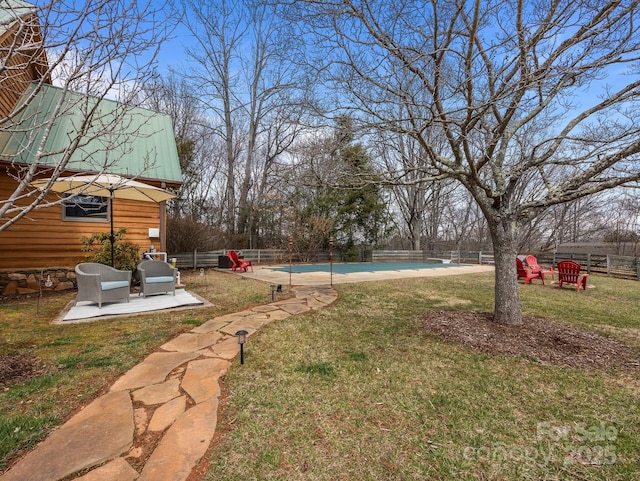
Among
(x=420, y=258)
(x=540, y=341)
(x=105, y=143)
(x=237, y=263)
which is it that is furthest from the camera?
(x=420, y=258)

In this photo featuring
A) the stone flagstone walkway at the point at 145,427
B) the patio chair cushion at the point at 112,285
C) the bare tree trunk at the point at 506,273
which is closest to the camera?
the stone flagstone walkway at the point at 145,427

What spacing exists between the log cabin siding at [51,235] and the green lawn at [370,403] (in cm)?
320

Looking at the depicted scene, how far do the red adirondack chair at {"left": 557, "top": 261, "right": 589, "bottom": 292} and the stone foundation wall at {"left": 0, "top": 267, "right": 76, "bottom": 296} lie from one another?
12661mm

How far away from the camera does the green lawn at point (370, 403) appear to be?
177cm

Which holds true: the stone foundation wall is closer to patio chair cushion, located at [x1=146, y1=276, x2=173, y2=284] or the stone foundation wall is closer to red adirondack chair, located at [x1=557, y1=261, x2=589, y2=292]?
patio chair cushion, located at [x1=146, y1=276, x2=173, y2=284]

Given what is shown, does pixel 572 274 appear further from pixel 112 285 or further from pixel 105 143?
pixel 105 143

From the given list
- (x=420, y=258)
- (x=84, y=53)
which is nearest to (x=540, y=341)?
(x=84, y=53)

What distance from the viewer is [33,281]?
667cm

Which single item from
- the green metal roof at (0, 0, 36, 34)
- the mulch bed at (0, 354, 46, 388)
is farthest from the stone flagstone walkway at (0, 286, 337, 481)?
the green metal roof at (0, 0, 36, 34)

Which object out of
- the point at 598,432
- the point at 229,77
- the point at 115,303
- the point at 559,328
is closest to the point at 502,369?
the point at 598,432

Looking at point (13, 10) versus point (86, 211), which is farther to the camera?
point (86, 211)

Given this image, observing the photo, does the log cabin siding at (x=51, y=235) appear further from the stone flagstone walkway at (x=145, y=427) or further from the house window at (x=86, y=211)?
the stone flagstone walkway at (x=145, y=427)

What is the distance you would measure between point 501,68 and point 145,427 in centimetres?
496

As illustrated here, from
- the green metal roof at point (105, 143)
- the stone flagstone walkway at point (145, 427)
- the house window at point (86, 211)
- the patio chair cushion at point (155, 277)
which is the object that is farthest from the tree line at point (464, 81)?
the house window at point (86, 211)
